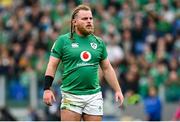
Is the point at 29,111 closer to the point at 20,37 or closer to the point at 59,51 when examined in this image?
the point at 20,37

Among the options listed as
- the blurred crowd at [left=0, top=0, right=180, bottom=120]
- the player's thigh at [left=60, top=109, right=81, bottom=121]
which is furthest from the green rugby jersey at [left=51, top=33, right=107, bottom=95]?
the blurred crowd at [left=0, top=0, right=180, bottom=120]

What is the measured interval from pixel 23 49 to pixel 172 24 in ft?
14.2

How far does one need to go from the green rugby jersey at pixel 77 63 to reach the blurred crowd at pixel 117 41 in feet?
28.1

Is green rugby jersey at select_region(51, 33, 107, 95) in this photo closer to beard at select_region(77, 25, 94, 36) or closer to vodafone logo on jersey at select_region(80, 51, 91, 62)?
vodafone logo on jersey at select_region(80, 51, 91, 62)

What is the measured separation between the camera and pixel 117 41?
814 inches

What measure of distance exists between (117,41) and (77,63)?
11138mm

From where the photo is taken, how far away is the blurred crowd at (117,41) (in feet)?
63.2

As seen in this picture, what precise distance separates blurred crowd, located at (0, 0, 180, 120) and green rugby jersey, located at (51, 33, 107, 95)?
28.1 ft

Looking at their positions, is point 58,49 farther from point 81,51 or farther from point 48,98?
point 48,98

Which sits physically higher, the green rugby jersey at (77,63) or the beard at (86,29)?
the beard at (86,29)

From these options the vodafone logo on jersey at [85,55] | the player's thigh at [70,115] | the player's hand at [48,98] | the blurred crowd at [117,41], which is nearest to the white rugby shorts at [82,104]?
the player's thigh at [70,115]

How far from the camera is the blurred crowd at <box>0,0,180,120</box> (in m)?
19.3

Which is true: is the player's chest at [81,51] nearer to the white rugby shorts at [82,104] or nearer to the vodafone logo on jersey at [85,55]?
the vodafone logo on jersey at [85,55]

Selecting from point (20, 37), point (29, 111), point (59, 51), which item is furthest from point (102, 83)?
point (59, 51)
